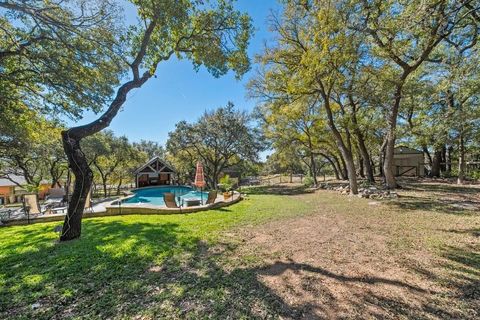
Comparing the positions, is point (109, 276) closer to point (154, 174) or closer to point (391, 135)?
point (391, 135)

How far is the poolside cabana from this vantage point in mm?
24500

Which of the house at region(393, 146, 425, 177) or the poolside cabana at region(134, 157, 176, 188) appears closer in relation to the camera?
the house at region(393, 146, 425, 177)

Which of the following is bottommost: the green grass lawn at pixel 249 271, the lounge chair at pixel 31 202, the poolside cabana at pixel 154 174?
the green grass lawn at pixel 249 271

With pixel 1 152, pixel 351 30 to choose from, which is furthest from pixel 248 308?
pixel 1 152

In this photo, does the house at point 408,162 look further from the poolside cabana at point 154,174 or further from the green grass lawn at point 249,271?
the poolside cabana at point 154,174

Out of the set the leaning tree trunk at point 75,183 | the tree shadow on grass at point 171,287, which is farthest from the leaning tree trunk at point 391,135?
the leaning tree trunk at point 75,183

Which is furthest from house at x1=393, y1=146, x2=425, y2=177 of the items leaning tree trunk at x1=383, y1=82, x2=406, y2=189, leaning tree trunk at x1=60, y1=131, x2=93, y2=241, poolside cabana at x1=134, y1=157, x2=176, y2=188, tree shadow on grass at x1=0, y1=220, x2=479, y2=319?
leaning tree trunk at x1=60, y1=131, x2=93, y2=241

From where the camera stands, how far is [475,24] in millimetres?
6629

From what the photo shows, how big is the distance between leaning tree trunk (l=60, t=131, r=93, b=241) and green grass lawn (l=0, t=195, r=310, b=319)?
35 centimetres

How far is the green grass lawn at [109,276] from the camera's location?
248 cm

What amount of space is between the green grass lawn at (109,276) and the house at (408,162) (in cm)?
2485

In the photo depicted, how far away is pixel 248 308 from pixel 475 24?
10441 mm

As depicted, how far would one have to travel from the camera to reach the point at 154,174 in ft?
81.9

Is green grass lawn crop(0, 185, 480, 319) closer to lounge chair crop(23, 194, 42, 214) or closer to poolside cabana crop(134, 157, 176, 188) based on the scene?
lounge chair crop(23, 194, 42, 214)
